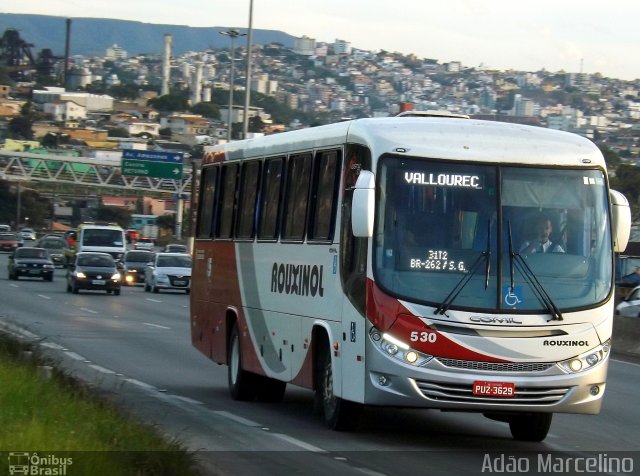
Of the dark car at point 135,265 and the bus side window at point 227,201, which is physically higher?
the bus side window at point 227,201

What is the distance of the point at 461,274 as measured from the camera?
40.9 ft

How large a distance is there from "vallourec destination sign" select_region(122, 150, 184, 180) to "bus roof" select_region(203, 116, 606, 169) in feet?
226

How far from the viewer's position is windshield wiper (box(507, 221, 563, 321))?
1241 cm

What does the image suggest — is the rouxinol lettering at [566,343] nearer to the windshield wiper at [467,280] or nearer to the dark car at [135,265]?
the windshield wiper at [467,280]

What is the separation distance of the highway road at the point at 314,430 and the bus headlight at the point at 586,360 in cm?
77

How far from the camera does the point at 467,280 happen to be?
1243 cm

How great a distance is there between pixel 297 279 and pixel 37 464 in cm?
648

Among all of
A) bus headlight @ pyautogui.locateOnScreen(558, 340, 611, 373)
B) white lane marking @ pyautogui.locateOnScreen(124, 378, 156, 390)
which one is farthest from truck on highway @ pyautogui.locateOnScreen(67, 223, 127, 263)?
bus headlight @ pyautogui.locateOnScreen(558, 340, 611, 373)

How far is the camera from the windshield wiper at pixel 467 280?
1229 centimetres

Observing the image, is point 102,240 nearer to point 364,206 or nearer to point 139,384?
point 139,384

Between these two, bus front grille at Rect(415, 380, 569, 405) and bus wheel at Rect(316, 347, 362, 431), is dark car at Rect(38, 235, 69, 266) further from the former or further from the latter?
bus front grille at Rect(415, 380, 569, 405)

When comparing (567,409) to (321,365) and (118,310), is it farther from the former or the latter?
(118,310)

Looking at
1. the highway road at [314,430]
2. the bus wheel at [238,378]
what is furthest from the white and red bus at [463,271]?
the bus wheel at [238,378]

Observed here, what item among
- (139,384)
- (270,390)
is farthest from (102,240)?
(270,390)
